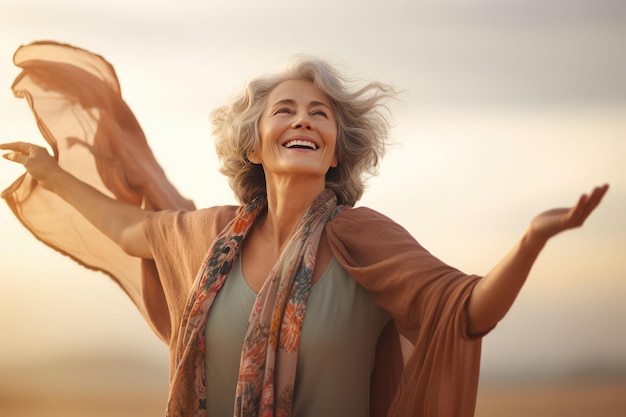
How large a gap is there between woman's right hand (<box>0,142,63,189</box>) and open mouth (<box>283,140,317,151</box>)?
93 centimetres

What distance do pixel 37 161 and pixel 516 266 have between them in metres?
1.75

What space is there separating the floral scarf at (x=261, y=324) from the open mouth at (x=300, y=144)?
158 mm

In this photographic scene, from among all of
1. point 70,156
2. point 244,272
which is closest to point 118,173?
point 70,156

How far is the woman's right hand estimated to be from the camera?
2.98 metres

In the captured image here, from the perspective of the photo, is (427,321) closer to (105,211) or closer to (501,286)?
(501,286)

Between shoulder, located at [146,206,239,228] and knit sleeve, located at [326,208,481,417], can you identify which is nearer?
knit sleeve, located at [326,208,481,417]

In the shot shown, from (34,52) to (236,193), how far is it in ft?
3.03

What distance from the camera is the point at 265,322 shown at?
236 cm

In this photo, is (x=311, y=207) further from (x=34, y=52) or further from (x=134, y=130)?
(x=34, y=52)

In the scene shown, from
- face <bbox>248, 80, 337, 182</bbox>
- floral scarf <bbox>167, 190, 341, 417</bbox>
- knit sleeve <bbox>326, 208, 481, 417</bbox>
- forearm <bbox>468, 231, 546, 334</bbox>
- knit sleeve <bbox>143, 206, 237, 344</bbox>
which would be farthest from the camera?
knit sleeve <bbox>143, 206, 237, 344</bbox>

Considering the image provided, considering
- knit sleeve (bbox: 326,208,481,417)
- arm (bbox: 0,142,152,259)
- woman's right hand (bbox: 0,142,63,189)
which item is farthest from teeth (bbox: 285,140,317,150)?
woman's right hand (bbox: 0,142,63,189)

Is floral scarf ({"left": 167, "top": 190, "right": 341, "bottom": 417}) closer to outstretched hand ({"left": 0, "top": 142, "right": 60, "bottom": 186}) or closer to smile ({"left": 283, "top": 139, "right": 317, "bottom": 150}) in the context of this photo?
smile ({"left": 283, "top": 139, "right": 317, "bottom": 150})

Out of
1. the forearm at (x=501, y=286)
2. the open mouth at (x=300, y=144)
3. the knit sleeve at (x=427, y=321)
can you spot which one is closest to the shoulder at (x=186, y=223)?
the open mouth at (x=300, y=144)

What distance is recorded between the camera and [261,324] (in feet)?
7.74
